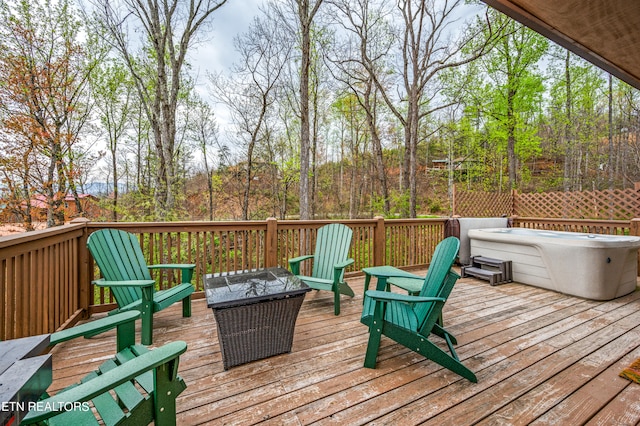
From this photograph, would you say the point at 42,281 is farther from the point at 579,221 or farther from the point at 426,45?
the point at 426,45

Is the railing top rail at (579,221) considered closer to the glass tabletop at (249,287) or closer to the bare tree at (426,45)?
the bare tree at (426,45)

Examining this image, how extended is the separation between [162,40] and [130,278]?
704cm

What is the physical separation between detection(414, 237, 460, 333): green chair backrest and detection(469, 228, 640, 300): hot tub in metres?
2.50

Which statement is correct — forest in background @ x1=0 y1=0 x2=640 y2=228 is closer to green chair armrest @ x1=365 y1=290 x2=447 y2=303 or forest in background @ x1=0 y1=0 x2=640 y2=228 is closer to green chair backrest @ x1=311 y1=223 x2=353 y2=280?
green chair backrest @ x1=311 y1=223 x2=353 y2=280

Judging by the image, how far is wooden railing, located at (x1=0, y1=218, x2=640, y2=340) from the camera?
1.88m

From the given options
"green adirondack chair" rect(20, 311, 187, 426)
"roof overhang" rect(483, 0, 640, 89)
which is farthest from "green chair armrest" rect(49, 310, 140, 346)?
"roof overhang" rect(483, 0, 640, 89)

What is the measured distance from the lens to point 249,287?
7.30ft

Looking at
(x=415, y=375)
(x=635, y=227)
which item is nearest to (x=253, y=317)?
(x=415, y=375)

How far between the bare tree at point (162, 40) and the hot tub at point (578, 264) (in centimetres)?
763

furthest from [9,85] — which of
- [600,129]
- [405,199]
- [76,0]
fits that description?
[600,129]

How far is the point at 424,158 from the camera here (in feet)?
52.8

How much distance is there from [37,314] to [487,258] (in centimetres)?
535

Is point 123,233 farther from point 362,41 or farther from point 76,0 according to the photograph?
point 362,41

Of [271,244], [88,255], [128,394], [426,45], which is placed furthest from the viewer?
[426,45]
